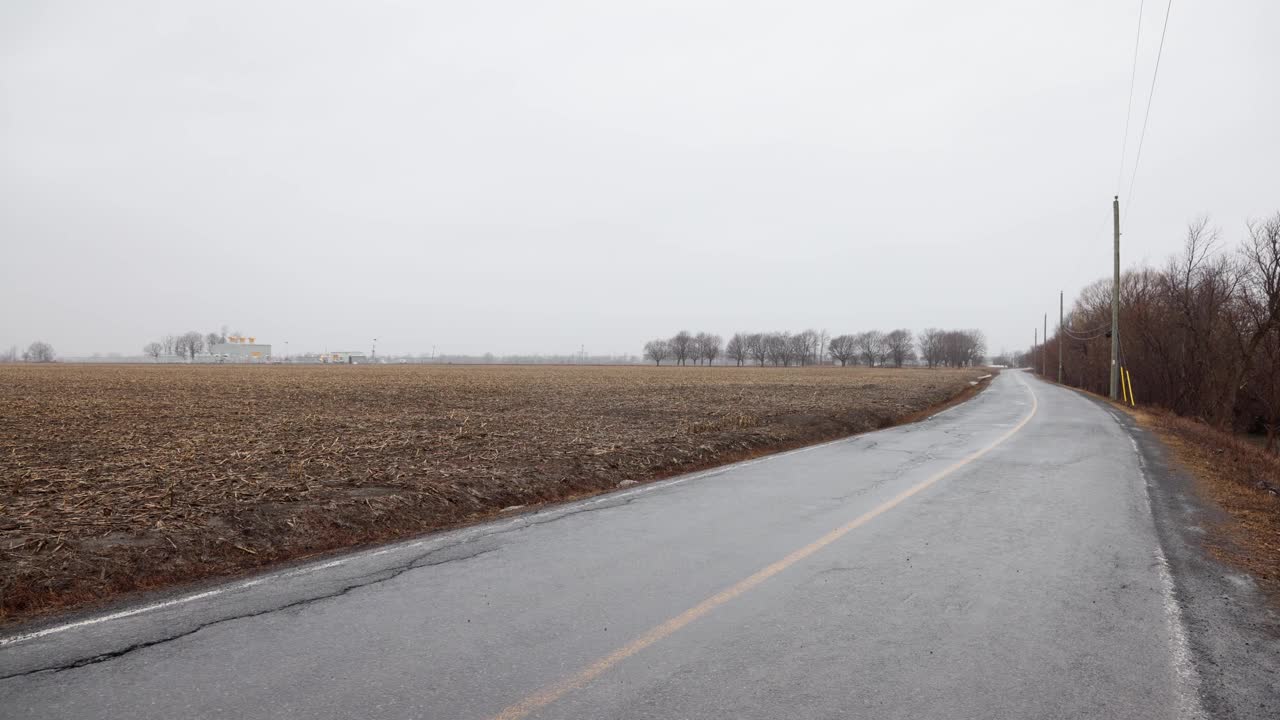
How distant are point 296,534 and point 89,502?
2631 mm

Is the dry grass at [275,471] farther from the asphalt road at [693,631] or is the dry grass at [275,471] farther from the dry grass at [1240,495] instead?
the dry grass at [1240,495]

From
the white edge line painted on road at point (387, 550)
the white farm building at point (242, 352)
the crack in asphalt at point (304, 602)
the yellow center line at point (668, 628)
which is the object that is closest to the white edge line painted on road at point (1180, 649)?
the yellow center line at point (668, 628)

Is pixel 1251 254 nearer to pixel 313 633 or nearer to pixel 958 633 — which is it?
pixel 958 633

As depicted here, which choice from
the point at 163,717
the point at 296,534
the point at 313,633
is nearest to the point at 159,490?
the point at 296,534

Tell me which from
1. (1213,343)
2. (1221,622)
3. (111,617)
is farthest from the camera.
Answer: (1213,343)

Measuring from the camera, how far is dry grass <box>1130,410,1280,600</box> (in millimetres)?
5930

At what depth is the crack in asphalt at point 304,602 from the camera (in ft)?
12.2

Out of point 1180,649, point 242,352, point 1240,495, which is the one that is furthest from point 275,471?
point 242,352

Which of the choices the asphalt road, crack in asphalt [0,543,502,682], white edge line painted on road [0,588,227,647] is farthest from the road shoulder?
white edge line painted on road [0,588,227,647]

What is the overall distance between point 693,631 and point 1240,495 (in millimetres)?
8931

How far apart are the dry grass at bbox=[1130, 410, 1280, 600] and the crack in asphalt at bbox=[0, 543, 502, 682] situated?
6496 millimetres

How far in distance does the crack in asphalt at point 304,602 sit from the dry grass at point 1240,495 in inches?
256

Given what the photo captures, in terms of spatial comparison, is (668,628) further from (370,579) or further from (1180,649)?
(1180,649)

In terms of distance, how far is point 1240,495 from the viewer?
8883mm
